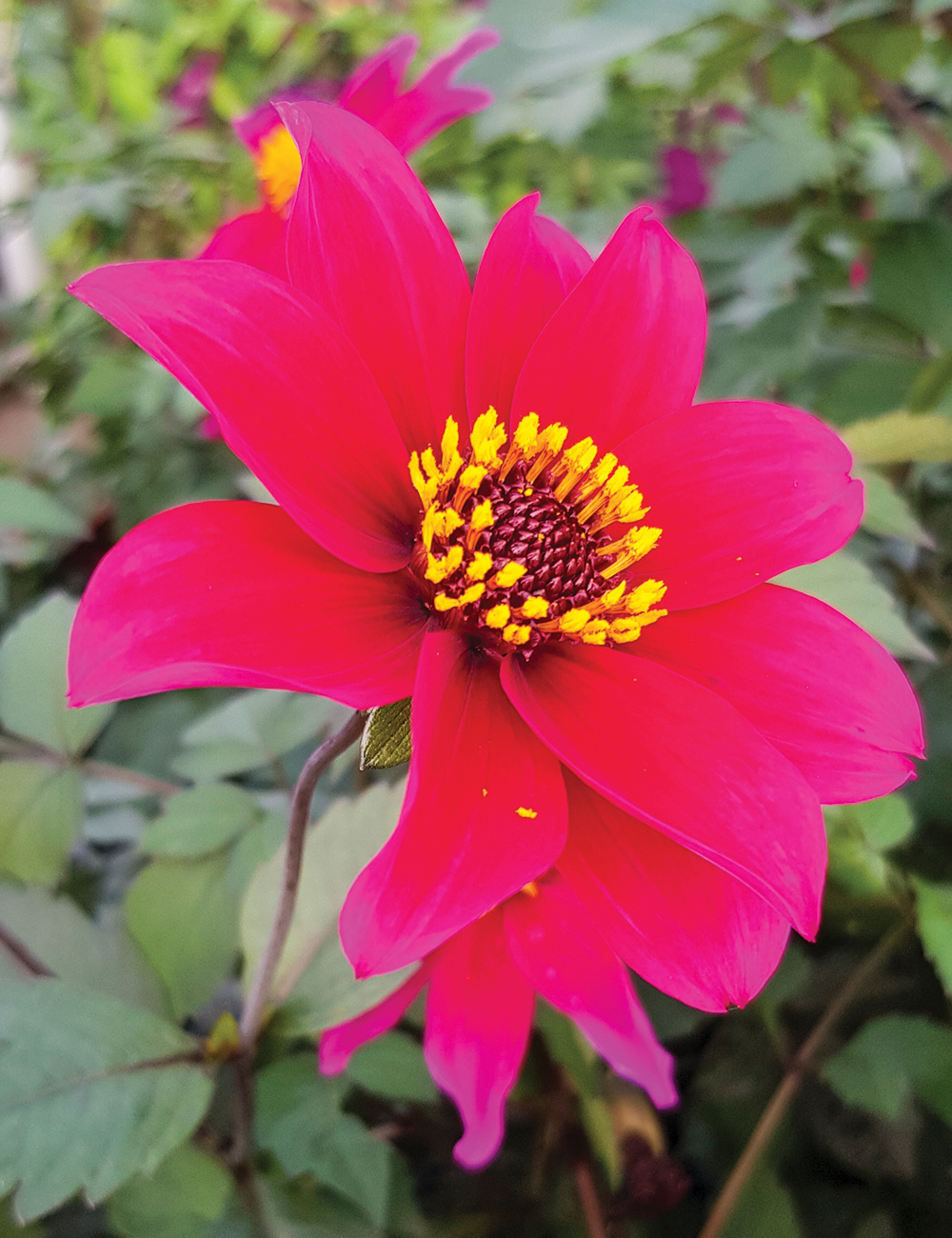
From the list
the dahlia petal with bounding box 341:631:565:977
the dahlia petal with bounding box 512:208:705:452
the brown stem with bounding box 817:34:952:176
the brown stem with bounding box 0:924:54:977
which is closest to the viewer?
the dahlia petal with bounding box 341:631:565:977

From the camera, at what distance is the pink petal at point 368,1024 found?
1.31ft

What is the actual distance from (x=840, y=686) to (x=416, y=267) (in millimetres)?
209

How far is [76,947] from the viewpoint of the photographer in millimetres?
472

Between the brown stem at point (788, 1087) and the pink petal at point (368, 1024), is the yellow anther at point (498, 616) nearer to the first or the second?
the pink petal at point (368, 1024)

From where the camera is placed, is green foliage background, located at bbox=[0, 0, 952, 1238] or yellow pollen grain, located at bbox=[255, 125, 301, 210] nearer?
green foliage background, located at bbox=[0, 0, 952, 1238]

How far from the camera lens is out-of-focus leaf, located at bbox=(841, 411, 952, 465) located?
20.6 inches

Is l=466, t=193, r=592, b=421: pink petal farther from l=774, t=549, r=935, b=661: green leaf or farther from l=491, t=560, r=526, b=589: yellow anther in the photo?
l=774, t=549, r=935, b=661: green leaf

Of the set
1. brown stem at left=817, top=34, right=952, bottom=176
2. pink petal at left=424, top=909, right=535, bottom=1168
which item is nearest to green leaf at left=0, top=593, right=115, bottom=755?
pink petal at left=424, top=909, right=535, bottom=1168

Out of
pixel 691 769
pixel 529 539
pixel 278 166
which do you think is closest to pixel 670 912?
pixel 691 769

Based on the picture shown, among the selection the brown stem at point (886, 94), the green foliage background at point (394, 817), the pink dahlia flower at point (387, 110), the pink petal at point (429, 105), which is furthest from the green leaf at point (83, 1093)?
the brown stem at point (886, 94)

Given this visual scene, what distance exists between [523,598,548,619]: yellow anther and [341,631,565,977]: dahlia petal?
28 millimetres

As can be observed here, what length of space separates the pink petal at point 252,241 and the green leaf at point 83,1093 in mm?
328

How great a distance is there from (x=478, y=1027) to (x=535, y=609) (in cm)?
18

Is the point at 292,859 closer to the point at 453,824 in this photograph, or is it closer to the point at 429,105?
the point at 453,824
